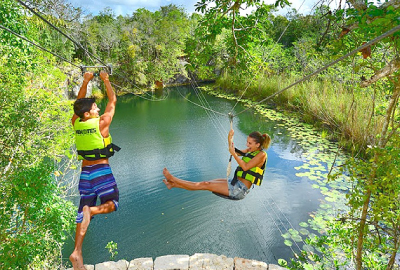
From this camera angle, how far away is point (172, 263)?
3570 millimetres

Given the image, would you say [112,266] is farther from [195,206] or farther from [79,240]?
[195,206]

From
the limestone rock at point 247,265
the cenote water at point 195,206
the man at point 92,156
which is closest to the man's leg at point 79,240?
the man at point 92,156

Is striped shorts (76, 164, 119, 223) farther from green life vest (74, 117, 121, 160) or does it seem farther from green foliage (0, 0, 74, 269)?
green foliage (0, 0, 74, 269)

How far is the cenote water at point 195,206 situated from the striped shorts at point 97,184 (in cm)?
263

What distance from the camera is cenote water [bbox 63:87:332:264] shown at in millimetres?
4723

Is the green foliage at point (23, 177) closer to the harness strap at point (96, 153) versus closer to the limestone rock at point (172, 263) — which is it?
the harness strap at point (96, 153)

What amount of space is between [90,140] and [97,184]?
1.22 feet

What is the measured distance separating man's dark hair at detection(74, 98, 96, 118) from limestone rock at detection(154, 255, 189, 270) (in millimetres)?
2272

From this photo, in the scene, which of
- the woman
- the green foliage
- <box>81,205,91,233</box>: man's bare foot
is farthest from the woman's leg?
the green foliage

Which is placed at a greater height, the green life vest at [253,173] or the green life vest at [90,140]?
the green life vest at [90,140]

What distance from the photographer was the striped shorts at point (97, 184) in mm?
2301

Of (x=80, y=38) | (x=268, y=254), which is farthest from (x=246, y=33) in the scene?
(x=80, y=38)

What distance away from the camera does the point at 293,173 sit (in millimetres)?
7020

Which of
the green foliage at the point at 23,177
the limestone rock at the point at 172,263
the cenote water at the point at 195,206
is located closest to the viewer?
the green foliage at the point at 23,177
